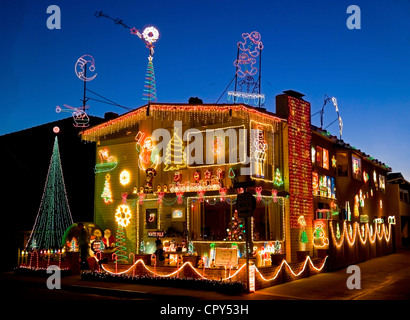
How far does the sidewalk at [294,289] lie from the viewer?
13117 millimetres

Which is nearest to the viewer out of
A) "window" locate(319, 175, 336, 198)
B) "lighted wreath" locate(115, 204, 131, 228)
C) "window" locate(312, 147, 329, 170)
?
"lighted wreath" locate(115, 204, 131, 228)

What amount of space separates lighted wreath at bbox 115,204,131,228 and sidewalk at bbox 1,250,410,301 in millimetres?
3768

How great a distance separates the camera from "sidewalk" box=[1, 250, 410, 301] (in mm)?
13117

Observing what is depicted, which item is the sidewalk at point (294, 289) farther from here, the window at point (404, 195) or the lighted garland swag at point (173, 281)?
the window at point (404, 195)

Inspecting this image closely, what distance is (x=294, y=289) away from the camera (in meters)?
14.5

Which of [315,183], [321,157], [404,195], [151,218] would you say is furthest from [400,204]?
[151,218]

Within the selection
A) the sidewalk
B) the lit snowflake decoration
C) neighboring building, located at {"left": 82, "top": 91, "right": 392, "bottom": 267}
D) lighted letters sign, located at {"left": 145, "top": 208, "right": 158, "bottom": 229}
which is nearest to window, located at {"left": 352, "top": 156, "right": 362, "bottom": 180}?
neighboring building, located at {"left": 82, "top": 91, "right": 392, "bottom": 267}

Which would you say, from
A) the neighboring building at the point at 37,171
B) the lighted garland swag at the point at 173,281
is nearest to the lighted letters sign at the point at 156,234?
the lighted garland swag at the point at 173,281

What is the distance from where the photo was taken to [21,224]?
25031 mm

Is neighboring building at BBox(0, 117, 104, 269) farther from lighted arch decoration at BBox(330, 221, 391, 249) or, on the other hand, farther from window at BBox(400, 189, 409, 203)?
window at BBox(400, 189, 409, 203)

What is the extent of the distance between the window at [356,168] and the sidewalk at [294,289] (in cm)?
875

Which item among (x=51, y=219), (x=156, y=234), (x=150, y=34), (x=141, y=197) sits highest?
(x=150, y=34)

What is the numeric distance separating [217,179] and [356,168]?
11961 mm

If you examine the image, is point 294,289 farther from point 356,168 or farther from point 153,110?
point 356,168
